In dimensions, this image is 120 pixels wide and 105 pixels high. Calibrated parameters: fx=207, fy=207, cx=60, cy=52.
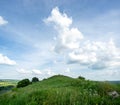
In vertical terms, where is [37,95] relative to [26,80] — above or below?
below

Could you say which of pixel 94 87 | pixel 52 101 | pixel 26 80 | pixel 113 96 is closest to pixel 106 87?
pixel 94 87

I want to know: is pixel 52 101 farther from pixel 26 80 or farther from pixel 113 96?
pixel 26 80

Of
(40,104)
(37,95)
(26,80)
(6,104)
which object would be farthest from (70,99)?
(26,80)

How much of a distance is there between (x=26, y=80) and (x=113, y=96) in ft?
100

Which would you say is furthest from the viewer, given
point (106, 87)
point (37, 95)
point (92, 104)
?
point (106, 87)

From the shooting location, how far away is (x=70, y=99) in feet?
39.0

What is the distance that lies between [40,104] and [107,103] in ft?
12.9

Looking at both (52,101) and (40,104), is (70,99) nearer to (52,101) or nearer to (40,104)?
(52,101)

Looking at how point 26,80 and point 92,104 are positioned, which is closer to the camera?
point 92,104

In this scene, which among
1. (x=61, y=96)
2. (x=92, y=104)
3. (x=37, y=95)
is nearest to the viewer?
(x=92, y=104)

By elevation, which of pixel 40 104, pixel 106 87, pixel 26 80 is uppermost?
pixel 26 80

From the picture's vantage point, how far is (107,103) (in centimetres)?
1183

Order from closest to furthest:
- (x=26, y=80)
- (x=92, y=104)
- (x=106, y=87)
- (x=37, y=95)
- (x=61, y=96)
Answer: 1. (x=92, y=104)
2. (x=61, y=96)
3. (x=37, y=95)
4. (x=106, y=87)
5. (x=26, y=80)

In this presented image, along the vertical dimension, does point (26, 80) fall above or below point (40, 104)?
above
